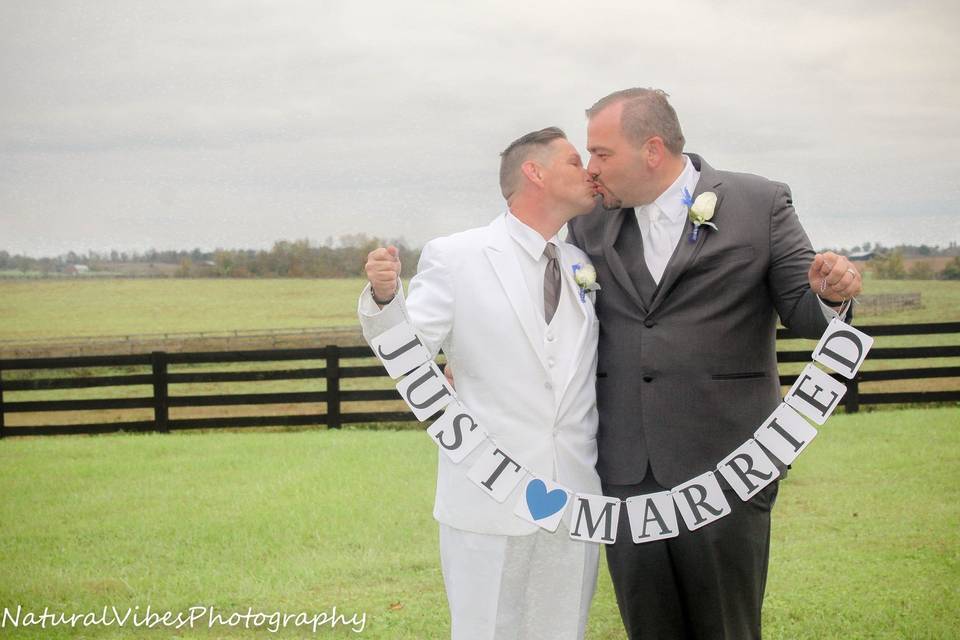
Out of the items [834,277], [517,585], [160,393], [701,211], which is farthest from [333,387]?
[834,277]

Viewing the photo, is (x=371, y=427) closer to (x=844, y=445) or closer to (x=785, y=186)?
(x=844, y=445)

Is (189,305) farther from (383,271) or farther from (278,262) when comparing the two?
(383,271)

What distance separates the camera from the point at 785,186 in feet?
6.92

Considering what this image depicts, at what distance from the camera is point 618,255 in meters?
2.14

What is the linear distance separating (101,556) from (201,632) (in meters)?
1.16

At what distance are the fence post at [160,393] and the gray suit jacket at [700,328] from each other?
5.79 metres

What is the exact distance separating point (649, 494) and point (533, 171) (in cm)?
80

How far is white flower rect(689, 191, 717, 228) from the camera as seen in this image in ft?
6.61

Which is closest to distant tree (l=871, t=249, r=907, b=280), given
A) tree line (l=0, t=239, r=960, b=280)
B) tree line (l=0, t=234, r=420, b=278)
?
tree line (l=0, t=239, r=960, b=280)

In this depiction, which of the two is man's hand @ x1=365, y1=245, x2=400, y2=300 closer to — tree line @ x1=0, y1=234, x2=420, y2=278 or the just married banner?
the just married banner

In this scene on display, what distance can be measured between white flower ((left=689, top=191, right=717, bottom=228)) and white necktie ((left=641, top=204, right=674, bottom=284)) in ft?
0.35

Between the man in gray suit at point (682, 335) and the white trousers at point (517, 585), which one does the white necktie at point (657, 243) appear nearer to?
the man in gray suit at point (682, 335)

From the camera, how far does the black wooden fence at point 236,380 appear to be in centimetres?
711

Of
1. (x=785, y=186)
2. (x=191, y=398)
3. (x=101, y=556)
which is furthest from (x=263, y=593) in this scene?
(x=191, y=398)
